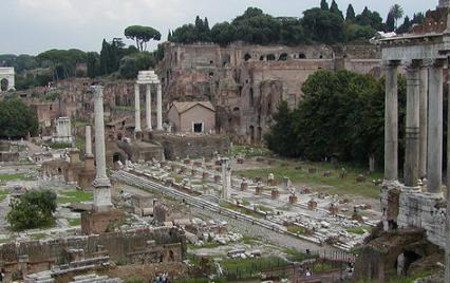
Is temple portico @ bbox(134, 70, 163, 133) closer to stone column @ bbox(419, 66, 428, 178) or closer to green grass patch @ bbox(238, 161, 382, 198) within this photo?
green grass patch @ bbox(238, 161, 382, 198)

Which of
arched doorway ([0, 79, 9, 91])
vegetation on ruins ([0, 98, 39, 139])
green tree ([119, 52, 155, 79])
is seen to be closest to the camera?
vegetation on ruins ([0, 98, 39, 139])

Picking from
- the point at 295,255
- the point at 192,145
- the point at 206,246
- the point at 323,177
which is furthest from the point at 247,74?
the point at 295,255

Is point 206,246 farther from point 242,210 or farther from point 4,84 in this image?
point 4,84

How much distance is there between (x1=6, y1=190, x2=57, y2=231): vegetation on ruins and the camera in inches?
1070

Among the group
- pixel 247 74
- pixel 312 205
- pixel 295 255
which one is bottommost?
pixel 295 255

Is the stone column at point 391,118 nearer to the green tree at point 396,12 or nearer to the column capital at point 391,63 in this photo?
the column capital at point 391,63

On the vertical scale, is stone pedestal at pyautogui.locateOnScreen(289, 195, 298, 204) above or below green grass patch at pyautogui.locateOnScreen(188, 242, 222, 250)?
above

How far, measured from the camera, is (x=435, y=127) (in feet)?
56.0

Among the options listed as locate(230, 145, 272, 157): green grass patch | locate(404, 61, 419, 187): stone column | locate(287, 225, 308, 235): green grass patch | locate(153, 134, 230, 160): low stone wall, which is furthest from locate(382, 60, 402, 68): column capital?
locate(153, 134, 230, 160): low stone wall

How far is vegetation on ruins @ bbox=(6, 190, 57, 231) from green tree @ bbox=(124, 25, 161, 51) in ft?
247

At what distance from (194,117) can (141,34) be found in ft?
147

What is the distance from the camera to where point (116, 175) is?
43.7m

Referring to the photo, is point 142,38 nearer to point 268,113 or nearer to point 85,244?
point 268,113

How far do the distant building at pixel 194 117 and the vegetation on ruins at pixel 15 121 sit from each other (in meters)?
13.2
